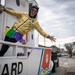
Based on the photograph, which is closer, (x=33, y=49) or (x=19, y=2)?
(x=33, y=49)

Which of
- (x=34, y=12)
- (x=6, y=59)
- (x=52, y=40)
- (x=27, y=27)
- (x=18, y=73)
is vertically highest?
(x=34, y=12)

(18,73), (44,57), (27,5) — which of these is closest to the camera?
(18,73)

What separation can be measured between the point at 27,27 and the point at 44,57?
2.31 ft

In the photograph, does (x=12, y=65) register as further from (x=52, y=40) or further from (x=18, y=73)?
(x=52, y=40)

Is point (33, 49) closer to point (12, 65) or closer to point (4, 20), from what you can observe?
point (12, 65)

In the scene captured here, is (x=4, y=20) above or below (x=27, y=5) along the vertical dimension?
below

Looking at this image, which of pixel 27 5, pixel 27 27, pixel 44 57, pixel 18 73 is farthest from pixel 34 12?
pixel 27 5

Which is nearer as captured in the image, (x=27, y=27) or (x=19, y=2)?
(x=27, y=27)

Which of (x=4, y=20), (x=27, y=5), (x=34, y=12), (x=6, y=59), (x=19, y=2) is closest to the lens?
(x=6, y=59)

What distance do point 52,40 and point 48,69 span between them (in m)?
0.56

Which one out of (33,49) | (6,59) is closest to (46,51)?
(33,49)

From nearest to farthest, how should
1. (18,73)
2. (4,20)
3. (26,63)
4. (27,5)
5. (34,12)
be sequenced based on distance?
(18,73) → (26,63) → (34,12) → (4,20) → (27,5)

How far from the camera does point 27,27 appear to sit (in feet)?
13.4

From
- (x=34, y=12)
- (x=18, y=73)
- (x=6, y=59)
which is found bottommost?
(x=18, y=73)
